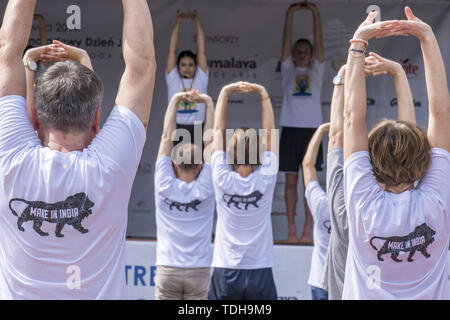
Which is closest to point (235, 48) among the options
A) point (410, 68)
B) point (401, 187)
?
point (410, 68)

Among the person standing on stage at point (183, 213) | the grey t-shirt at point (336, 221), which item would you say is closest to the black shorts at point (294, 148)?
the person standing on stage at point (183, 213)

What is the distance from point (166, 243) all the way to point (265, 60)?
3759 mm

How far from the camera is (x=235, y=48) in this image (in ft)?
27.8

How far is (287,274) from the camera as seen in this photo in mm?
6852

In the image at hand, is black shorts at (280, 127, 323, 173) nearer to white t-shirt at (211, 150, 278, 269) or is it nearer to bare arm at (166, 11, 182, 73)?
bare arm at (166, 11, 182, 73)

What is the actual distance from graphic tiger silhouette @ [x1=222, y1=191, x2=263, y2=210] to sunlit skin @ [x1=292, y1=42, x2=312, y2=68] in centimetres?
A: 375

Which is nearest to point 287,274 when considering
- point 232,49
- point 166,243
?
point 166,243

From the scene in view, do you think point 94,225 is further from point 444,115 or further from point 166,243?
point 166,243

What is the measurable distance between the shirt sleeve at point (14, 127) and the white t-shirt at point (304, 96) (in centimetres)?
617

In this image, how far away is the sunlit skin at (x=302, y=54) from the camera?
8016 mm

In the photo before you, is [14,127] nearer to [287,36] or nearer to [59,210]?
[59,210]

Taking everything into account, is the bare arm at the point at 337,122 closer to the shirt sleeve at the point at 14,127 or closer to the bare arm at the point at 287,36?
the shirt sleeve at the point at 14,127

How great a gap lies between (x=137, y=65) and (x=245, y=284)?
3133mm

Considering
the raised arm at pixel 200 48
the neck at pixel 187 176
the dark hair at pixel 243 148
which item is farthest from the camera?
the raised arm at pixel 200 48
